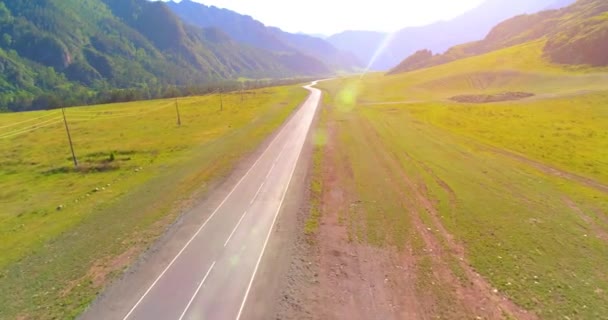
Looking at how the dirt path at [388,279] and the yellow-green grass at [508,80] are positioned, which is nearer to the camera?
the dirt path at [388,279]

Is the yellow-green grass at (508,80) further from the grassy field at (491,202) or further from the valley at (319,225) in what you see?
the valley at (319,225)

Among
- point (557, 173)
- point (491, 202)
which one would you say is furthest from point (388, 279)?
point (557, 173)

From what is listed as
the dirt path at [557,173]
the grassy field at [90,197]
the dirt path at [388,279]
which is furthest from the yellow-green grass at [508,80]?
the dirt path at [388,279]

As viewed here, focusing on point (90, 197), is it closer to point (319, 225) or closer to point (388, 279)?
point (319, 225)

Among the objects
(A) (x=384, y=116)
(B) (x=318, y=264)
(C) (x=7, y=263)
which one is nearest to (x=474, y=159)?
(B) (x=318, y=264)

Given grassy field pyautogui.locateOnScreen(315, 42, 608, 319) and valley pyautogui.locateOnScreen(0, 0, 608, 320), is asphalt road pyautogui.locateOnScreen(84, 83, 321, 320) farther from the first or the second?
grassy field pyautogui.locateOnScreen(315, 42, 608, 319)

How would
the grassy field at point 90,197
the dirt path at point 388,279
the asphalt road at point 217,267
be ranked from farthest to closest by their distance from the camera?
the grassy field at point 90,197
the asphalt road at point 217,267
the dirt path at point 388,279

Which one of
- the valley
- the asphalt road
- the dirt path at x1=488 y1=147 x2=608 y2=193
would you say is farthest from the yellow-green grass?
the asphalt road
